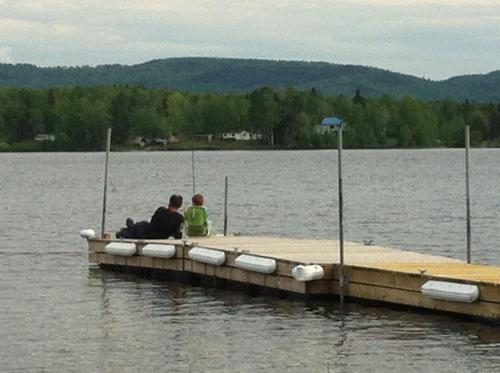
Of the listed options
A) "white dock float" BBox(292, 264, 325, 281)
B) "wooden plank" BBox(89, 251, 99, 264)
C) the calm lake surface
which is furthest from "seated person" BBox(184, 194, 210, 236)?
"white dock float" BBox(292, 264, 325, 281)

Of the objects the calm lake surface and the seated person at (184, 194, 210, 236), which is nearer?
the calm lake surface

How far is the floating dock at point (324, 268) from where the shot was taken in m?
21.3

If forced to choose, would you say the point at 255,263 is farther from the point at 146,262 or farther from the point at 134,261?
the point at 134,261

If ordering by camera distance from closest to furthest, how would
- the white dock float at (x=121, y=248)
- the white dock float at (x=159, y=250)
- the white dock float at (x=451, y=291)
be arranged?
the white dock float at (x=451, y=291)
the white dock float at (x=159, y=250)
the white dock float at (x=121, y=248)

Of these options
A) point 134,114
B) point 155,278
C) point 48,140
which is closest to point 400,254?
point 155,278

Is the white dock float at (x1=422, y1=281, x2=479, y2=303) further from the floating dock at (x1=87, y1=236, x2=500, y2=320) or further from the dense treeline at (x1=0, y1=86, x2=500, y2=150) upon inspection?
the dense treeline at (x1=0, y1=86, x2=500, y2=150)

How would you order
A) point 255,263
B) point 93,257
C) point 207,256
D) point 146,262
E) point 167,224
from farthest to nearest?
1. point 93,257
2. point 146,262
3. point 167,224
4. point 207,256
5. point 255,263

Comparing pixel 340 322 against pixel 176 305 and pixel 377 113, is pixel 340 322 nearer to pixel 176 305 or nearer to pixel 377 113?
pixel 176 305

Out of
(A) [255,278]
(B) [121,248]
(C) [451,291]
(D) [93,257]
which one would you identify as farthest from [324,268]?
(D) [93,257]

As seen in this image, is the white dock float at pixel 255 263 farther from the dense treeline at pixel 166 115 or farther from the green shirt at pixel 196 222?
the dense treeline at pixel 166 115

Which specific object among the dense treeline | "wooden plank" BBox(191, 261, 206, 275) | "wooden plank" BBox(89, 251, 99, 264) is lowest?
"wooden plank" BBox(89, 251, 99, 264)

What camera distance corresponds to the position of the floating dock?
69.8 feet

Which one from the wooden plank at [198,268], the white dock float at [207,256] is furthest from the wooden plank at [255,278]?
the wooden plank at [198,268]

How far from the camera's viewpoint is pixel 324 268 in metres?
23.8
